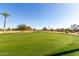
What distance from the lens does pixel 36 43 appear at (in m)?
2.47

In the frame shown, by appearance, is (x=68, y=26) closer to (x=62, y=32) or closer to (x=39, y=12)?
(x=62, y=32)

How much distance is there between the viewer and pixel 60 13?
2.48 metres

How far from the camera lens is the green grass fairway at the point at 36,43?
2.43 m

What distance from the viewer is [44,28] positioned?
2.48 meters

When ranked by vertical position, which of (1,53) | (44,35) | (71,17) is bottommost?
(1,53)

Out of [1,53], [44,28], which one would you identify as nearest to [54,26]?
[44,28]

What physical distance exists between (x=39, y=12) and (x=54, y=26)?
0.17 meters

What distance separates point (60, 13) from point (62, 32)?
0.16m

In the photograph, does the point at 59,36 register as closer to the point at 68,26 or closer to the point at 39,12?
the point at 68,26

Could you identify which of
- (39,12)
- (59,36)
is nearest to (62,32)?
(59,36)

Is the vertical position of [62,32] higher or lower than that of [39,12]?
lower

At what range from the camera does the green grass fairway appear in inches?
95.8

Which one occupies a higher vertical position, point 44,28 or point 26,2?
point 26,2

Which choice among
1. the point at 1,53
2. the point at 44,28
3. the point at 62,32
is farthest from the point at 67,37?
the point at 1,53
